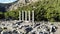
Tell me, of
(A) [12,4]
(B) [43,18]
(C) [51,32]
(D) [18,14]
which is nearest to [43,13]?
(B) [43,18]

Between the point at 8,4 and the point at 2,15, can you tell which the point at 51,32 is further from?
the point at 8,4

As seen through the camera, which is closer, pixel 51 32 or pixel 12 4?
pixel 51 32

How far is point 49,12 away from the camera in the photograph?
4384cm

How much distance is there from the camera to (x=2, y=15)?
1906 inches

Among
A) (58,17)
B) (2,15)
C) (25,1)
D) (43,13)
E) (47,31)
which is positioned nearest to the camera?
(47,31)

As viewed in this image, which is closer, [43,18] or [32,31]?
[32,31]

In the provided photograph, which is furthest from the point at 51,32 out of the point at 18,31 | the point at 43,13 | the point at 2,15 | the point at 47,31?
the point at 2,15

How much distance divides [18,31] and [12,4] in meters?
37.7

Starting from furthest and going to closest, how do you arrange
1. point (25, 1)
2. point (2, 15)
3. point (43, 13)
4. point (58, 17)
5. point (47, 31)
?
point (25, 1), point (2, 15), point (43, 13), point (58, 17), point (47, 31)

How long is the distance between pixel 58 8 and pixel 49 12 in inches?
68.1

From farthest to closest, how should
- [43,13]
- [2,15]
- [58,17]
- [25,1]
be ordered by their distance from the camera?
[25,1], [2,15], [43,13], [58,17]

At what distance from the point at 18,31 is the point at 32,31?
1480 mm

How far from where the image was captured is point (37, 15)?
4438cm

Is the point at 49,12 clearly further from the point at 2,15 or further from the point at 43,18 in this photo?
the point at 2,15
